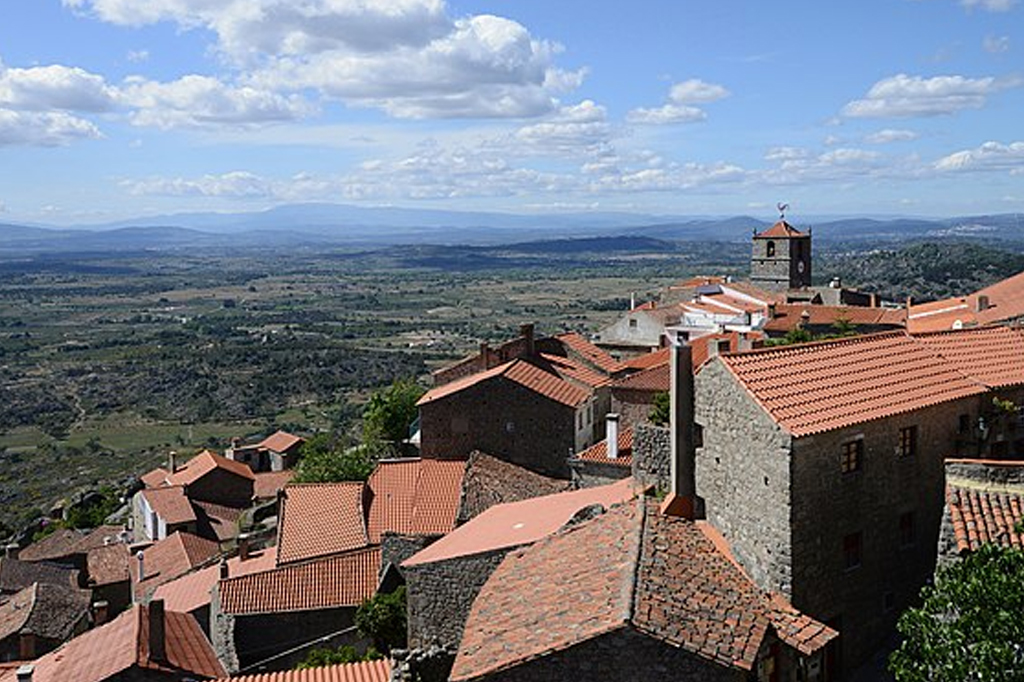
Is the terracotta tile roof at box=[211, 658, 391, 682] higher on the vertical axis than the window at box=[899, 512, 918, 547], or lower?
lower

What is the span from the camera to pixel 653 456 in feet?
75.8

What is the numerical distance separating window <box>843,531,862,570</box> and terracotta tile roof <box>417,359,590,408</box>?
18.1 metres

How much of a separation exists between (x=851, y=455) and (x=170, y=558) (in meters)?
37.1

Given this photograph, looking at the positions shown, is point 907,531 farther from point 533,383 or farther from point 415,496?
point 533,383

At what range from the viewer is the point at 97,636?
29.8 m

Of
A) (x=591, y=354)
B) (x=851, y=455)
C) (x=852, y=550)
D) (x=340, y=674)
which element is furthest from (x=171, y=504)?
(x=851, y=455)

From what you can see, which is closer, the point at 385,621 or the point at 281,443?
the point at 385,621

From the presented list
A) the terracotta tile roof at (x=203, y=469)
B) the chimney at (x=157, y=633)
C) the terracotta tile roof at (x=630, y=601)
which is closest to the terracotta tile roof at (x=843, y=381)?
the terracotta tile roof at (x=630, y=601)

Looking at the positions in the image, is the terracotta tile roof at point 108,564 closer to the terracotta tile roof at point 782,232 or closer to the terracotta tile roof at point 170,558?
the terracotta tile roof at point 170,558

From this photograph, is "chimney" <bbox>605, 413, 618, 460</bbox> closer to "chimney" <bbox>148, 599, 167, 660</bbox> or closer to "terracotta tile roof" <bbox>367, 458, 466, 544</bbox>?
"terracotta tile roof" <bbox>367, 458, 466, 544</bbox>

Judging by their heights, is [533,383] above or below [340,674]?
above

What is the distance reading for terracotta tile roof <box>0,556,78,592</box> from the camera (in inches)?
1955

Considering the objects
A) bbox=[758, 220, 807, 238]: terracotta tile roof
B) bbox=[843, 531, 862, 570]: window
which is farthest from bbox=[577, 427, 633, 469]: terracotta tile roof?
bbox=[758, 220, 807, 238]: terracotta tile roof

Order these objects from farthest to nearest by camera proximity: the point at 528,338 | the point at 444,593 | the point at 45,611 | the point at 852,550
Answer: the point at 528,338, the point at 45,611, the point at 444,593, the point at 852,550
